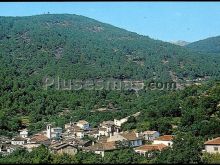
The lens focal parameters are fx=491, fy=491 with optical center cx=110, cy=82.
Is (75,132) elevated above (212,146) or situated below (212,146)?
below

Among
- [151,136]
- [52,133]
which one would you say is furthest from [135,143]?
[52,133]

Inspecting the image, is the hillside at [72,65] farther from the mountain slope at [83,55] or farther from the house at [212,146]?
the house at [212,146]

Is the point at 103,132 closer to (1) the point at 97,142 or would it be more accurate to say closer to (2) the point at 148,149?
(1) the point at 97,142

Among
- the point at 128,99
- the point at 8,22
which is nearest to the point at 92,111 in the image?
the point at 128,99

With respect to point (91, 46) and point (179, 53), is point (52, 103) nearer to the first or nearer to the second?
point (91, 46)

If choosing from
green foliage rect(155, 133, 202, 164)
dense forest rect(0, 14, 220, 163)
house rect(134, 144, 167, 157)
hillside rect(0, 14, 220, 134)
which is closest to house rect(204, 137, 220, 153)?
dense forest rect(0, 14, 220, 163)

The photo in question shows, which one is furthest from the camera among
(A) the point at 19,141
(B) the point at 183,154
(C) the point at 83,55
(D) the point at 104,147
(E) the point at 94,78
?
(C) the point at 83,55

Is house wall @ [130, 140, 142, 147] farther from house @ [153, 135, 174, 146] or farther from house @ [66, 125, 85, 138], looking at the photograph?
house @ [66, 125, 85, 138]
